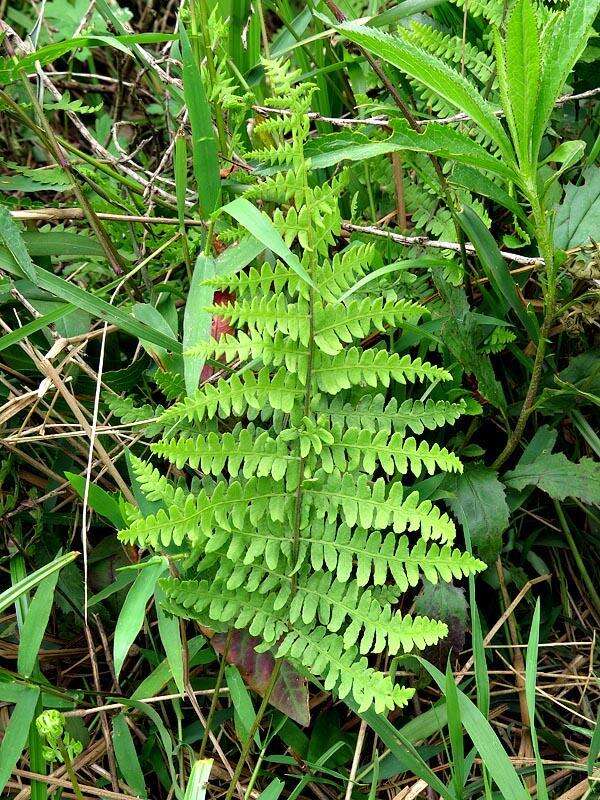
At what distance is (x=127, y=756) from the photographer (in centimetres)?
164

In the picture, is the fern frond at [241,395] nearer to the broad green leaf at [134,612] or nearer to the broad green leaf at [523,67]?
the broad green leaf at [134,612]

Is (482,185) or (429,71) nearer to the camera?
(429,71)

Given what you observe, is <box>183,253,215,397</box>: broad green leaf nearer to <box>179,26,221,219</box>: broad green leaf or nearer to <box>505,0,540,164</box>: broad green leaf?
<box>179,26,221,219</box>: broad green leaf

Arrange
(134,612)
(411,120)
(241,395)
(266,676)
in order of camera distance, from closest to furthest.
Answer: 1. (241,395)
2. (134,612)
3. (266,676)
4. (411,120)

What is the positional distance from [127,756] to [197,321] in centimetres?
91

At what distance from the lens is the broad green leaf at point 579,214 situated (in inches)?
68.2

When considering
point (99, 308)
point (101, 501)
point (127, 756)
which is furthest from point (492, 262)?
point (127, 756)

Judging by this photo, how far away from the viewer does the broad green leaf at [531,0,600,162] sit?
132cm

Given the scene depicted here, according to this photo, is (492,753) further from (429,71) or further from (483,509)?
(429,71)

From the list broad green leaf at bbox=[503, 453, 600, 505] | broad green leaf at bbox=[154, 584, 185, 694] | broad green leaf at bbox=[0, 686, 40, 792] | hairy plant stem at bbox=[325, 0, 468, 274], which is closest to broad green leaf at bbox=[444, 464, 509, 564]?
broad green leaf at bbox=[503, 453, 600, 505]

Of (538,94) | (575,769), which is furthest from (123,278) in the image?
(575,769)

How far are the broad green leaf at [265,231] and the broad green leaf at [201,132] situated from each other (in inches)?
8.2

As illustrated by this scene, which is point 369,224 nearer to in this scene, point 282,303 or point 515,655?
point 282,303

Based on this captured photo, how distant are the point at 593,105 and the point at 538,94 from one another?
0.84 m
